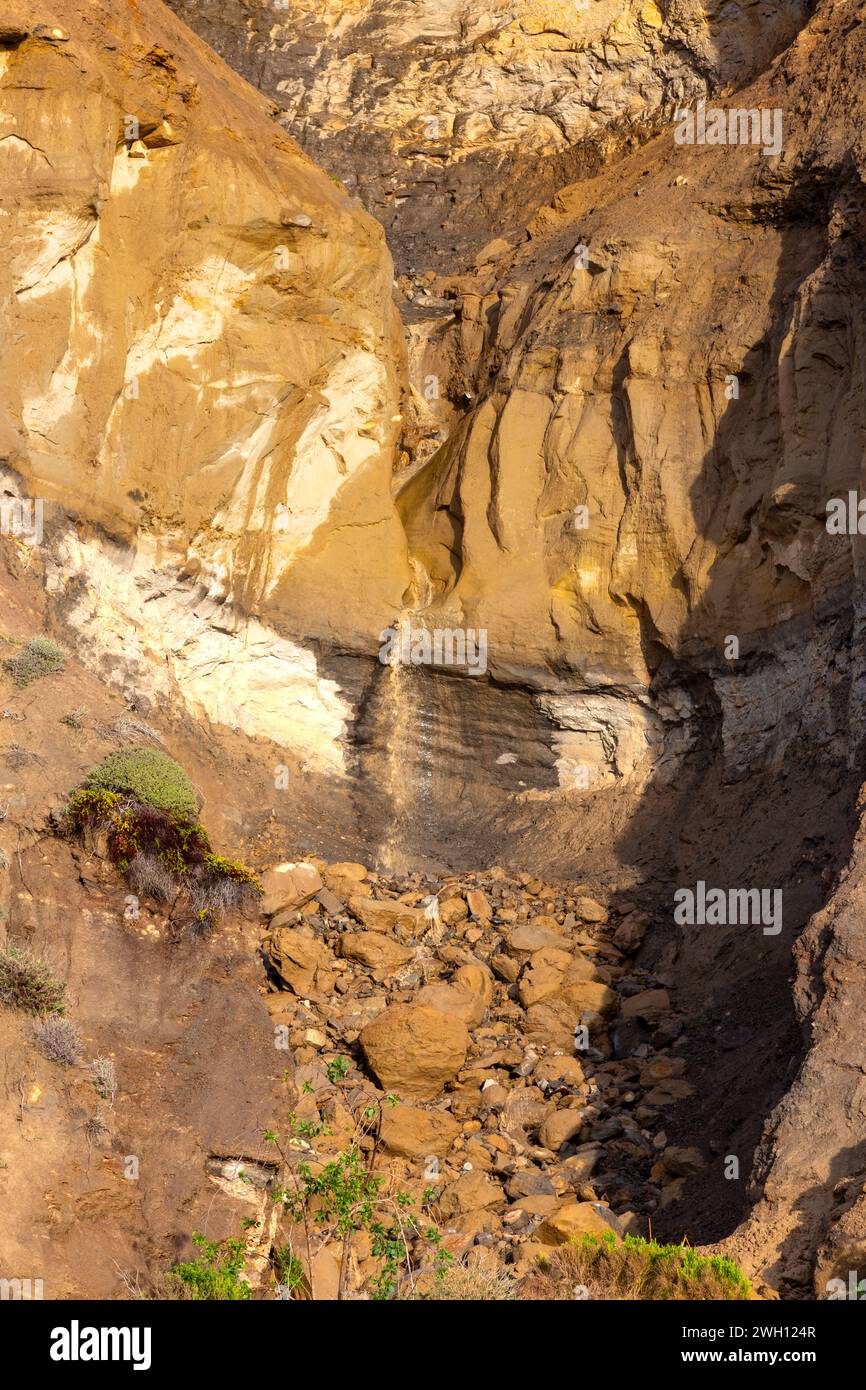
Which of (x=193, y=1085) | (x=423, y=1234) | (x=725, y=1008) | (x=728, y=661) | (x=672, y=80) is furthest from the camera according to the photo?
(x=672, y=80)

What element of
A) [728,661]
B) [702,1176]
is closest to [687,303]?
[728,661]

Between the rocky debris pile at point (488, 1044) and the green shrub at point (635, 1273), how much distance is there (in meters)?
0.99

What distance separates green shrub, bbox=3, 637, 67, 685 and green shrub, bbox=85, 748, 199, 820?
51.0 inches

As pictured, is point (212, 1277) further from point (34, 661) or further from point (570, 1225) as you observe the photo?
point (34, 661)

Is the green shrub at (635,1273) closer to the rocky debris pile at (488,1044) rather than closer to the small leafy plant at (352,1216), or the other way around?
the small leafy plant at (352,1216)

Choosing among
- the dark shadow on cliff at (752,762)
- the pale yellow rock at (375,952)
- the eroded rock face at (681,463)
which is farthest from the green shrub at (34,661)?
the dark shadow on cliff at (752,762)

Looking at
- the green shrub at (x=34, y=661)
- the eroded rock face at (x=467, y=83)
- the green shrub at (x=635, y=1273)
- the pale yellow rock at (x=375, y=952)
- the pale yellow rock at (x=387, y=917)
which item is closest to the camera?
the green shrub at (x=635, y=1273)

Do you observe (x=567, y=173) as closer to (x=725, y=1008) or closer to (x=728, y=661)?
(x=728, y=661)

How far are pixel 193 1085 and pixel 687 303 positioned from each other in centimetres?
1133

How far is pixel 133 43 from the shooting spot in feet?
57.7

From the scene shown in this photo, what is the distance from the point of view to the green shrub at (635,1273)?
28.3ft

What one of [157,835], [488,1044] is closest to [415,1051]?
[488,1044]

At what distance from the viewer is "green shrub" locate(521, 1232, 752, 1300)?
28.3ft

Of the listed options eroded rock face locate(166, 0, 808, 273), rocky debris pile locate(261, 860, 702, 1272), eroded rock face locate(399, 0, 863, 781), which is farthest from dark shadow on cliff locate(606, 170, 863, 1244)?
eroded rock face locate(166, 0, 808, 273)
